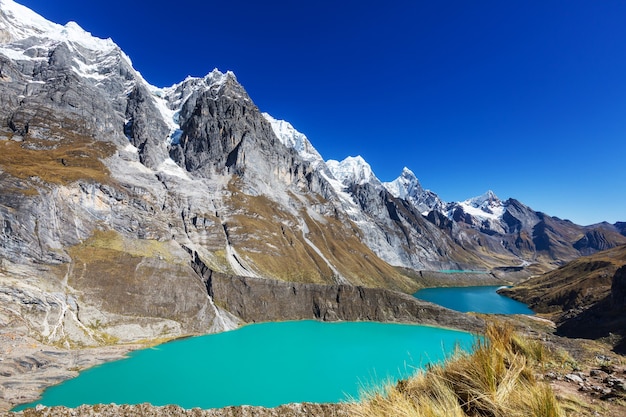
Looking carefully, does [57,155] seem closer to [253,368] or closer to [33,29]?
→ [253,368]

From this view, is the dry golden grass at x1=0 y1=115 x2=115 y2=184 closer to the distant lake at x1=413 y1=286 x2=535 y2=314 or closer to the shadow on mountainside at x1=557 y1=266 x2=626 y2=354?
the shadow on mountainside at x1=557 y1=266 x2=626 y2=354

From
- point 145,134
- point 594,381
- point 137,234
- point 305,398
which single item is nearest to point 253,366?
point 305,398

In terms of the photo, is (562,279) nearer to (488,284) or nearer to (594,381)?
(488,284)

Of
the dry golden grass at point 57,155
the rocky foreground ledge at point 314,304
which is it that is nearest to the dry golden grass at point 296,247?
the rocky foreground ledge at point 314,304

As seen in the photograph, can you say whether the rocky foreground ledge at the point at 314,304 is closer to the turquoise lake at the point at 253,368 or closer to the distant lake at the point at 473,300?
the turquoise lake at the point at 253,368

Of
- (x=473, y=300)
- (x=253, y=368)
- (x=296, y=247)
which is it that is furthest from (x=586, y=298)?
(x=253, y=368)
